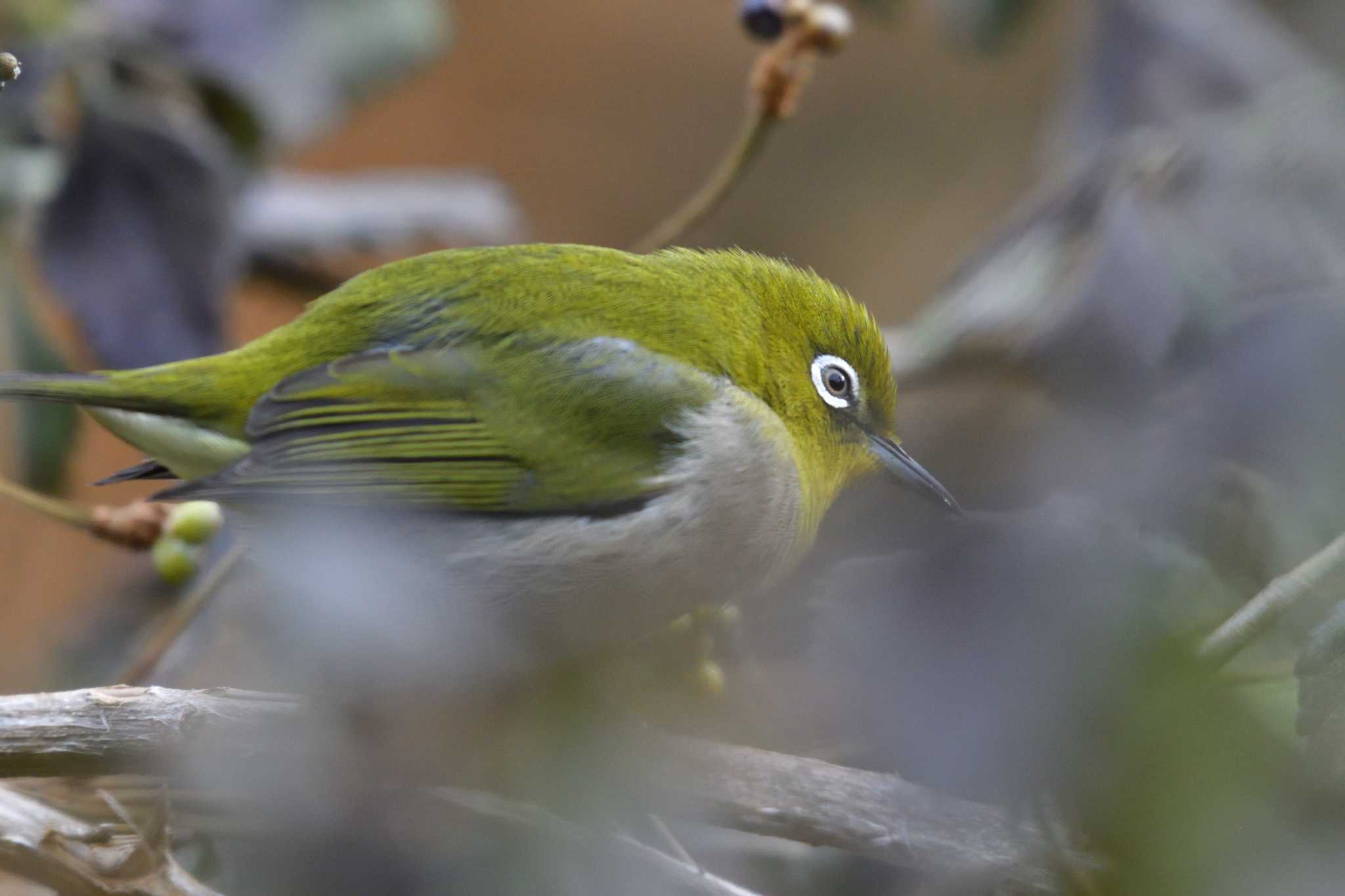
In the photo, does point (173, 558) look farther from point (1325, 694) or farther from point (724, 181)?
point (1325, 694)

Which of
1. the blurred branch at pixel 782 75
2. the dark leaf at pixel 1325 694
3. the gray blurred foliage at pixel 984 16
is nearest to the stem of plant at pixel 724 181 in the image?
the blurred branch at pixel 782 75

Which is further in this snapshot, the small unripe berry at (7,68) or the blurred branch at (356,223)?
the blurred branch at (356,223)

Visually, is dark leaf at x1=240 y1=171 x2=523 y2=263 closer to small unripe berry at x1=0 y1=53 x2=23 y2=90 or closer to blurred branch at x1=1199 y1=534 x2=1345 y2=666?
small unripe berry at x1=0 y1=53 x2=23 y2=90

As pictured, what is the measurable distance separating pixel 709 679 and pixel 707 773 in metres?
0.17

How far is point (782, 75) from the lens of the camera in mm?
Result: 2090

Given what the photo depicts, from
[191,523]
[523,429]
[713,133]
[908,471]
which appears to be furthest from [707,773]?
[713,133]

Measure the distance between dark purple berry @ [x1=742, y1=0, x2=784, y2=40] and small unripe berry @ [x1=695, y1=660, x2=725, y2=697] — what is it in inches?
38.4

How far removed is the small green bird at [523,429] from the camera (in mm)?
1897

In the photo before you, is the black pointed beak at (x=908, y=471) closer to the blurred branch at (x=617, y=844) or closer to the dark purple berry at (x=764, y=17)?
the dark purple berry at (x=764, y=17)

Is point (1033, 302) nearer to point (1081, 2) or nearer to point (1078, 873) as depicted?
point (1078, 873)

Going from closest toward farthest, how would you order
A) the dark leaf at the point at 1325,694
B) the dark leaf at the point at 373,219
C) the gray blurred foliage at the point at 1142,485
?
the gray blurred foliage at the point at 1142,485
the dark leaf at the point at 1325,694
the dark leaf at the point at 373,219

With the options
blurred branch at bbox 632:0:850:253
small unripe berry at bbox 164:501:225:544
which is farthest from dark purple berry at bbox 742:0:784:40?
small unripe berry at bbox 164:501:225:544

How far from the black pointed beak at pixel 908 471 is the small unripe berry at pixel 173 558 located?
1.08 meters

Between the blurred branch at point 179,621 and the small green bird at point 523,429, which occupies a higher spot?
the small green bird at point 523,429
